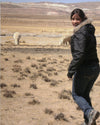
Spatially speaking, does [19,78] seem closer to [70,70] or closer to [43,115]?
[43,115]

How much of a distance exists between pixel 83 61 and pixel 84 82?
1.13ft

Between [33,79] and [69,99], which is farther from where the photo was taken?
[33,79]

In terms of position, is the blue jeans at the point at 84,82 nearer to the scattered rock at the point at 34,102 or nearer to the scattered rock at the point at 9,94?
the scattered rock at the point at 34,102

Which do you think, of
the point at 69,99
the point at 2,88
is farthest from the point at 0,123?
the point at 2,88

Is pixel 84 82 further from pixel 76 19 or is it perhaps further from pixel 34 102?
pixel 34 102

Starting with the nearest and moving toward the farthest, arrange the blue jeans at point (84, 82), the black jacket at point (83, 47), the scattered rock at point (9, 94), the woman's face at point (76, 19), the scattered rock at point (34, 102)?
the black jacket at point (83, 47) → the blue jeans at point (84, 82) → the woman's face at point (76, 19) → the scattered rock at point (34, 102) → the scattered rock at point (9, 94)

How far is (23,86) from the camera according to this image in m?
9.61

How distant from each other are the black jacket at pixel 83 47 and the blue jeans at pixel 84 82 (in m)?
0.09

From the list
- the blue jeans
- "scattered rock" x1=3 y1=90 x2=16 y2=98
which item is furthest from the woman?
"scattered rock" x1=3 y1=90 x2=16 y2=98

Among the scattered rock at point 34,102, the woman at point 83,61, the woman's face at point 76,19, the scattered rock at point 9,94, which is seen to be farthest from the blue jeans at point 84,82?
the scattered rock at point 9,94

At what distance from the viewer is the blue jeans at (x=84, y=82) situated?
175 inches

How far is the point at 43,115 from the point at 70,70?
7.02ft

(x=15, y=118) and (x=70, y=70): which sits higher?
(x=70, y=70)

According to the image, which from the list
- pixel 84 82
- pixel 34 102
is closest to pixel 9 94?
pixel 34 102
